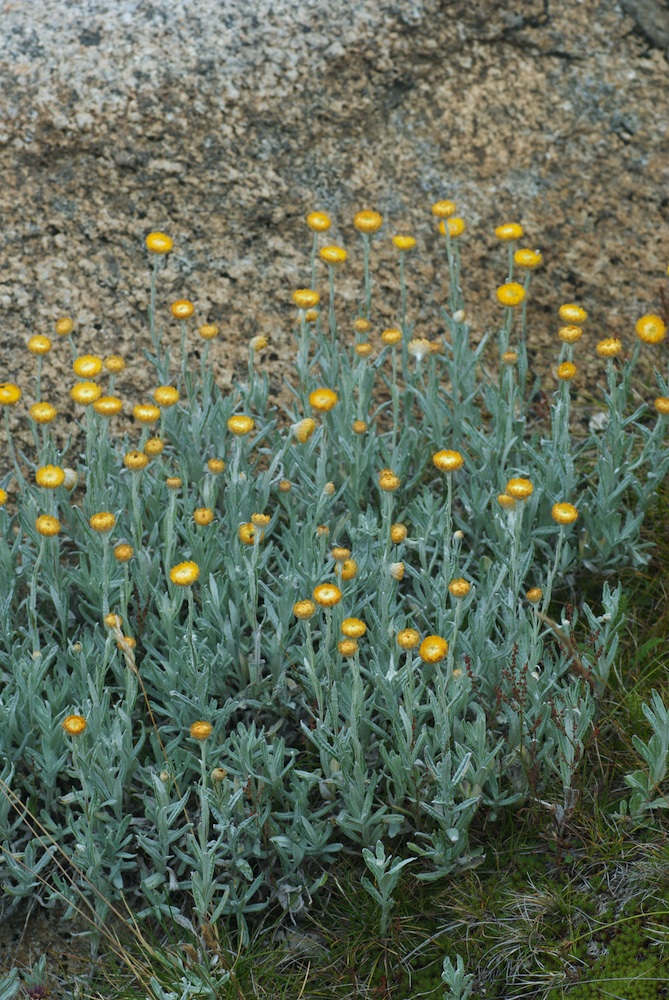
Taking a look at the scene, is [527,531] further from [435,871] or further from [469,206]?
[469,206]

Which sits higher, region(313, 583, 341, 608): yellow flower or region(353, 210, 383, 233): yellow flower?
region(353, 210, 383, 233): yellow flower

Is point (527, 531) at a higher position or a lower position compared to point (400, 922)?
higher

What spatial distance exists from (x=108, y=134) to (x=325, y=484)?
1842 millimetres

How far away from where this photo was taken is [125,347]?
14.0 ft

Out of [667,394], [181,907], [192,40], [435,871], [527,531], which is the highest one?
[192,40]

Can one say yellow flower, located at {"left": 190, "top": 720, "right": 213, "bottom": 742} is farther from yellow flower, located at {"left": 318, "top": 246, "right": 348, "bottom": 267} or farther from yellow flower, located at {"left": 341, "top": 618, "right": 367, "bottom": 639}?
yellow flower, located at {"left": 318, "top": 246, "right": 348, "bottom": 267}

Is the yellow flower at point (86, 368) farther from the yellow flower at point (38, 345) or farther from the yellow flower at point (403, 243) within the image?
the yellow flower at point (403, 243)

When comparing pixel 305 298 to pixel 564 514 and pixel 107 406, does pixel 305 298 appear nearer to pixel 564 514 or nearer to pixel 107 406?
pixel 107 406

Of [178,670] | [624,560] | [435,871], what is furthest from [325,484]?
[435,871]

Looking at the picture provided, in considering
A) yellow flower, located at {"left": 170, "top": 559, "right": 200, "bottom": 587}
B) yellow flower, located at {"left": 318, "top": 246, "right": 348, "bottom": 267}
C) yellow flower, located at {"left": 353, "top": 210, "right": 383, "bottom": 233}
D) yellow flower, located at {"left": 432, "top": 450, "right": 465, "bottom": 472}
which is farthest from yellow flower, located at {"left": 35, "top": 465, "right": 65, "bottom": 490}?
yellow flower, located at {"left": 353, "top": 210, "right": 383, "bottom": 233}

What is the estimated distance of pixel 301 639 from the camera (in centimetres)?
343

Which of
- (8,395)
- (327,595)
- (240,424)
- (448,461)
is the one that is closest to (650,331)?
(448,461)

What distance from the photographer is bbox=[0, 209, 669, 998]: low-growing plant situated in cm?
289

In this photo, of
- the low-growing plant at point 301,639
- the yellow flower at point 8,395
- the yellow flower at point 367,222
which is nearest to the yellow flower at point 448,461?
the low-growing plant at point 301,639
